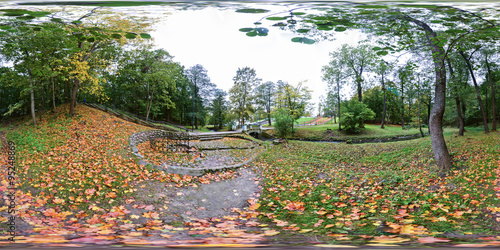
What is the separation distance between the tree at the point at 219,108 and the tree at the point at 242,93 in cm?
8

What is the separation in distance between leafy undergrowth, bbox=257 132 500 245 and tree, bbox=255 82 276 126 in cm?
65

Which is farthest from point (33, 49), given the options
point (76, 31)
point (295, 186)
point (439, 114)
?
point (439, 114)

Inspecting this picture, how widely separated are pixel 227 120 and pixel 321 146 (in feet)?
3.55

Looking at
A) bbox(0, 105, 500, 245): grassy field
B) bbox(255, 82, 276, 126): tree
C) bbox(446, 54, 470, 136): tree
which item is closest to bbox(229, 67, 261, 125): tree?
bbox(255, 82, 276, 126): tree

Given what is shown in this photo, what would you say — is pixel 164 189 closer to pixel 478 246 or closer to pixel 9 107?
pixel 9 107

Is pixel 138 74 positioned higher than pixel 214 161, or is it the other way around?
pixel 138 74

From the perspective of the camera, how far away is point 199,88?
1.85 metres

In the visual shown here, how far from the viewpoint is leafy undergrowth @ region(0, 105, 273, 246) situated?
940mm

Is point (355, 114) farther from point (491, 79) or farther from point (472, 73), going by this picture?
point (491, 79)

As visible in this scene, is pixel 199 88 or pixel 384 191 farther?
pixel 199 88

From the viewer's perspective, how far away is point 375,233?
0.92m

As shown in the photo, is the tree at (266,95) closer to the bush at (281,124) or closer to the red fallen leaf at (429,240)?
the bush at (281,124)

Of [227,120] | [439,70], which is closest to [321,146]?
[227,120]

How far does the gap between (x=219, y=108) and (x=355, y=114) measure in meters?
1.33
